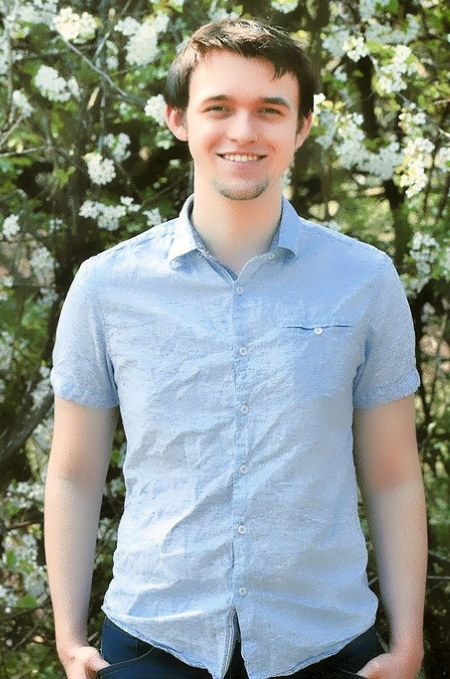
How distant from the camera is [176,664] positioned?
1.62m

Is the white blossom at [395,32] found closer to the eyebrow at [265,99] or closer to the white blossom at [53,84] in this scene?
the white blossom at [53,84]

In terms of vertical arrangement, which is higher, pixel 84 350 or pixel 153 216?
pixel 153 216

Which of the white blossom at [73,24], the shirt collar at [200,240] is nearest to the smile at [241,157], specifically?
the shirt collar at [200,240]

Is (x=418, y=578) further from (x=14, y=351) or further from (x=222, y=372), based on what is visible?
(x=14, y=351)

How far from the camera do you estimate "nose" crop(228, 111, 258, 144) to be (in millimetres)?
1640

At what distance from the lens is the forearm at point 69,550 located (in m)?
1.78

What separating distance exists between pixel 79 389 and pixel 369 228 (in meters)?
1.08

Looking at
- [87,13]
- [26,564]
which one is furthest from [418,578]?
[87,13]

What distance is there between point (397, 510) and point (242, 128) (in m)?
0.74

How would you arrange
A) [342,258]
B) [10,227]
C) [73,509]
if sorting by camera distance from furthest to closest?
[10,227] → [73,509] → [342,258]

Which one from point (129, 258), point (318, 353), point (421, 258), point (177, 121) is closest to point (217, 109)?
point (177, 121)

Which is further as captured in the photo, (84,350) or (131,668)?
(84,350)

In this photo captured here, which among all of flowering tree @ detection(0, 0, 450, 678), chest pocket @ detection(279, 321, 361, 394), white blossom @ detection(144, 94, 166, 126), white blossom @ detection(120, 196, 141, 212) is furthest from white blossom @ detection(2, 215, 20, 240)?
chest pocket @ detection(279, 321, 361, 394)

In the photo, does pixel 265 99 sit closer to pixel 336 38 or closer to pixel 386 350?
pixel 386 350
